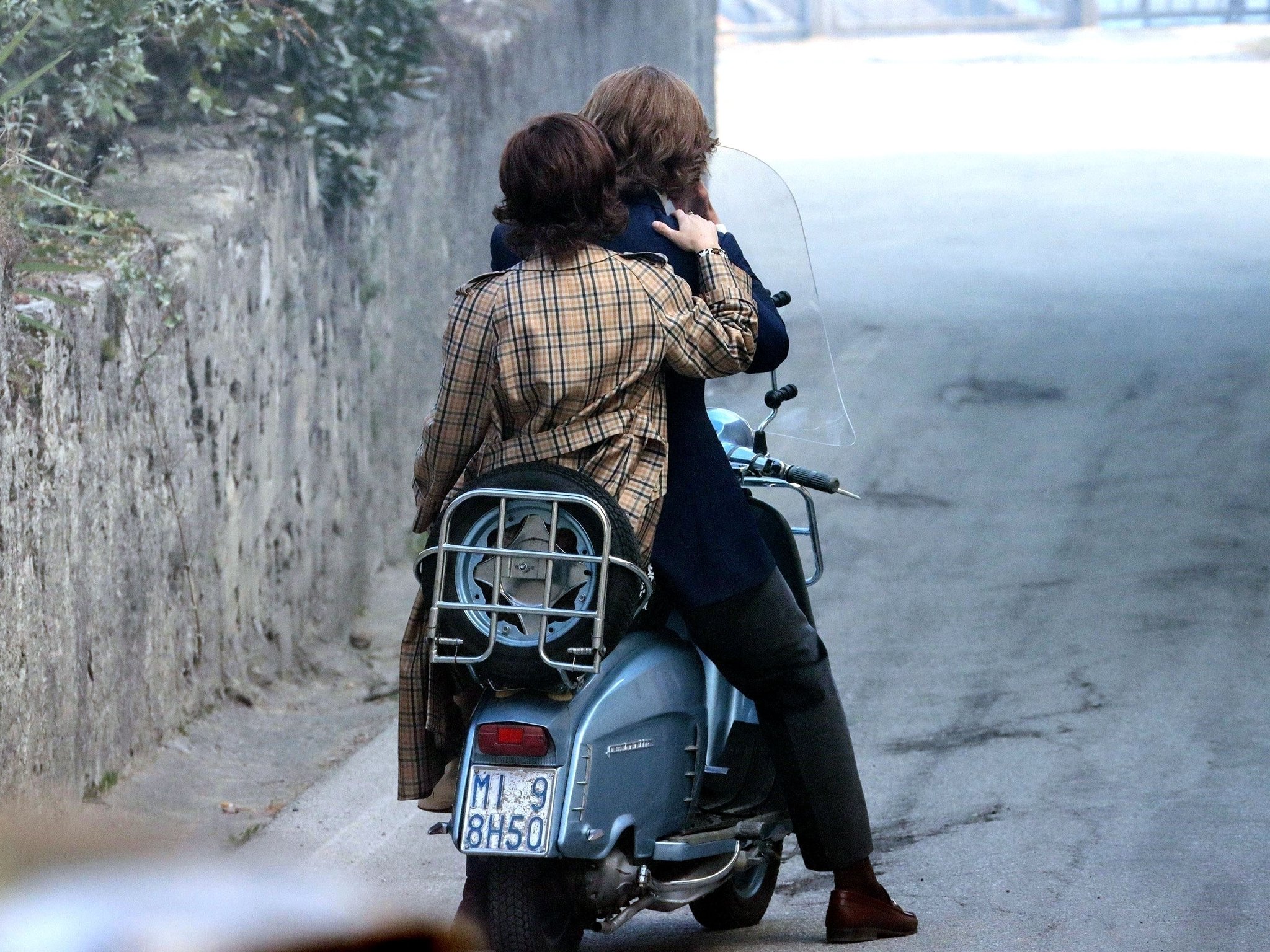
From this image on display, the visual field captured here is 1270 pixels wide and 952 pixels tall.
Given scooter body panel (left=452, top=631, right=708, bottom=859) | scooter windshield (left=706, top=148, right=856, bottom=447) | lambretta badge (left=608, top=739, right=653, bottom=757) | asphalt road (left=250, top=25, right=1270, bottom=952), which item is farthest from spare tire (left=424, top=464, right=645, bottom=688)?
asphalt road (left=250, top=25, right=1270, bottom=952)

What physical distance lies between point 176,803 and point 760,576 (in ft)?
8.22

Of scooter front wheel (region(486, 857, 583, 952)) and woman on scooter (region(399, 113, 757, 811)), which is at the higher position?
woman on scooter (region(399, 113, 757, 811))

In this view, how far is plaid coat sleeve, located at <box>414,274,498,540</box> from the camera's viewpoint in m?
3.22

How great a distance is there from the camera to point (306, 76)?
7.18 meters

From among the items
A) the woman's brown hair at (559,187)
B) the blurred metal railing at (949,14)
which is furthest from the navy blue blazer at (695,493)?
the blurred metal railing at (949,14)

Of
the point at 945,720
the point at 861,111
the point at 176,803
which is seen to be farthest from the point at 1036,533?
the point at 861,111

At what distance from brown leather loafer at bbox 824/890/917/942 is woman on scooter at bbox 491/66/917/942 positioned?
377 millimetres

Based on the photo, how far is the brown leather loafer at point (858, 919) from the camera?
3646 mm

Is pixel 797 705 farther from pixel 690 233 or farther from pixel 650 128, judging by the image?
pixel 650 128

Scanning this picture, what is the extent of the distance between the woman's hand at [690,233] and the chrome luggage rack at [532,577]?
2.01 ft

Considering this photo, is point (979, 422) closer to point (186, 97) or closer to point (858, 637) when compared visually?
point (858, 637)

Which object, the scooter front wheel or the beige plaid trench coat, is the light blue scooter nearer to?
the scooter front wheel

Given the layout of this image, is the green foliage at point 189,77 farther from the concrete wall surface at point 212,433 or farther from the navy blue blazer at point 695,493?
the navy blue blazer at point 695,493

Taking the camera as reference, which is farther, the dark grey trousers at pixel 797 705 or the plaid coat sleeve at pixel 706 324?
the dark grey trousers at pixel 797 705
